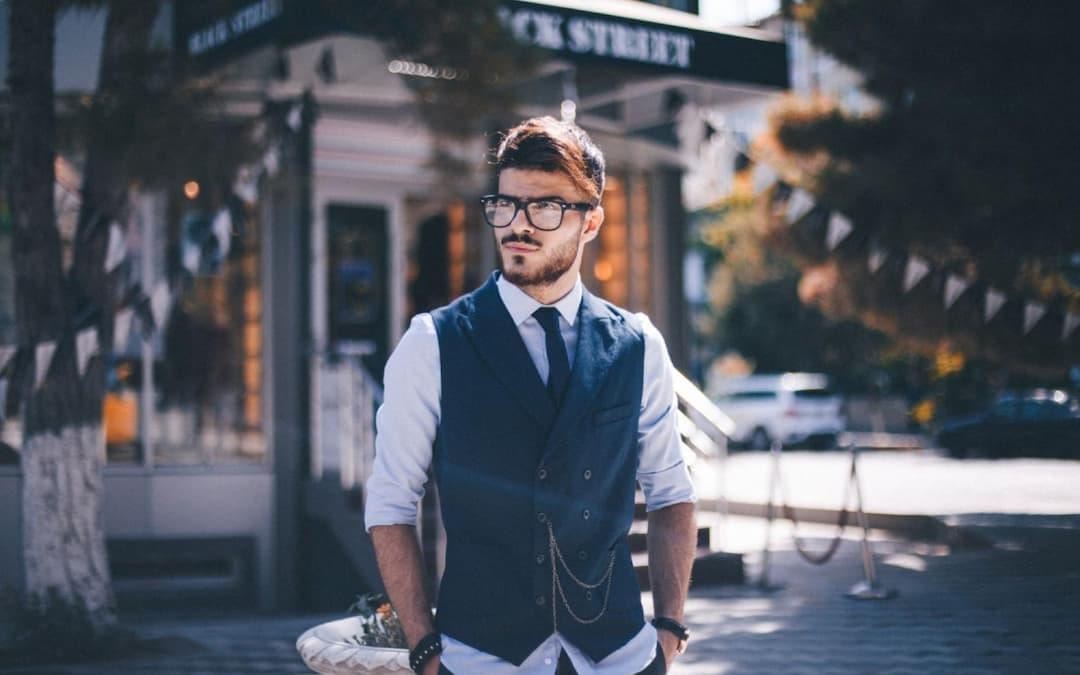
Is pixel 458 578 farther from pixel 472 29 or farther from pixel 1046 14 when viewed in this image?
pixel 1046 14

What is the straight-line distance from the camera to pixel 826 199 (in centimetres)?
1183

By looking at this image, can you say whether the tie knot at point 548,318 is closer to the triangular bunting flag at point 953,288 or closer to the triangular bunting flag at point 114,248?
the triangular bunting flag at point 114,248

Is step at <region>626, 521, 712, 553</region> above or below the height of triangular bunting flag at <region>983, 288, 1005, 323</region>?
below

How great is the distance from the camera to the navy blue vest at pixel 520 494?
2439 millimetres

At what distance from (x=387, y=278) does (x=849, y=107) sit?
4.87m

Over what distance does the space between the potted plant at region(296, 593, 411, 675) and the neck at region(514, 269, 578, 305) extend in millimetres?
2205

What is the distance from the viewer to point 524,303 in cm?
263

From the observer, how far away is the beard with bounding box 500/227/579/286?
2.61 meters

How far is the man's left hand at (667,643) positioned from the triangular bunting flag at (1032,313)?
28.3 feet

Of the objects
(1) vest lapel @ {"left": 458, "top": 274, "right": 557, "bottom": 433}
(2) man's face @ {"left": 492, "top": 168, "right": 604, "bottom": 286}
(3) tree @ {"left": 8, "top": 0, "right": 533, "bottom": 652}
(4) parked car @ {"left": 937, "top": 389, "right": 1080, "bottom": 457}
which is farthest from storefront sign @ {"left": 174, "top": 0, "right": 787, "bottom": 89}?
(1) vest lapel @ {"left": 458, "top": 274, "right": 557, "bottom": 433}

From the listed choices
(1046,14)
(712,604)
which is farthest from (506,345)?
(1046,14)

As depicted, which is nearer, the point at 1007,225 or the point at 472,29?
the point at 472,29

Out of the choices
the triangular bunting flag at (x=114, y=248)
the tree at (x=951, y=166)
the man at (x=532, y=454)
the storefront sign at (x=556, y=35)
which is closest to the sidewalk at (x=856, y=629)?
the triangular bunting flag at (x=114, y=248)

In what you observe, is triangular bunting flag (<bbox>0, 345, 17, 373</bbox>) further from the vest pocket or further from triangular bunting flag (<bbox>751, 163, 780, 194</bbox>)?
triangular bunting flag (<bbox>751, 163, 780, 194</bbox>)
